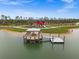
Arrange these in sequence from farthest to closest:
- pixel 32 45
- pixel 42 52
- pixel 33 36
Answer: pixel 33 36
pixel 32 45
pixel 42 52

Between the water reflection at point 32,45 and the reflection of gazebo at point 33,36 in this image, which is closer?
the water reflection at point 32,45

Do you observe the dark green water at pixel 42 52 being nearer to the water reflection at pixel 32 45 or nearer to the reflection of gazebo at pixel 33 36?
the water reflection at pixel 32 45

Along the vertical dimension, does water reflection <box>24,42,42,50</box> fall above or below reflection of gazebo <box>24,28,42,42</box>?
below

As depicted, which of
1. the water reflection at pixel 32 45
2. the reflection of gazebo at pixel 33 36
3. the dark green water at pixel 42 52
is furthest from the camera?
the reflection of gazebo at pixel 33 36

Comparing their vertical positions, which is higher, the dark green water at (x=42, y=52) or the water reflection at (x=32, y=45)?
the water reflection at (x=32, y=45)

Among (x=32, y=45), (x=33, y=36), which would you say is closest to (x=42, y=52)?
(x=32, y=45)

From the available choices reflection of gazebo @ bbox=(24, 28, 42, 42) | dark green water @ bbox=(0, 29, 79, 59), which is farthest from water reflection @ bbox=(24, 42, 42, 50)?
reflection of gazebo @ bbox=(24, 28, 42, 42)

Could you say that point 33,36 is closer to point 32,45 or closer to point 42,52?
point 32,45

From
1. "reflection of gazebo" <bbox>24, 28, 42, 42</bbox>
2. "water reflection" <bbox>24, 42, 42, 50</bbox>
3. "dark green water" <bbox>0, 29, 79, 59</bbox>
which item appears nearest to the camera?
"dark green water" <bbox>0, 29, 79, 59</bbox>

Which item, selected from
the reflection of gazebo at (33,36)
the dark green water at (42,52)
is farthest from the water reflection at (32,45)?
the reflection of gazebo at (33,36)

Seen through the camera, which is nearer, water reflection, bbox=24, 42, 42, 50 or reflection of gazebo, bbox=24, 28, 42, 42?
water reflection, bbox=24, 42, 42, 50

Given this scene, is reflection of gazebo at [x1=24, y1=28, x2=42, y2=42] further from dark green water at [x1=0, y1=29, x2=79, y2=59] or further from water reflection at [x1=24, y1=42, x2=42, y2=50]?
dark green water at [x1=0, y1=29, x2=79, y2=59]
